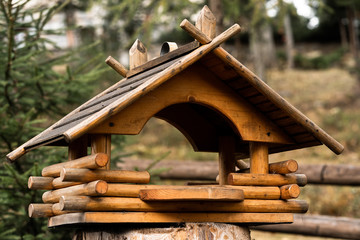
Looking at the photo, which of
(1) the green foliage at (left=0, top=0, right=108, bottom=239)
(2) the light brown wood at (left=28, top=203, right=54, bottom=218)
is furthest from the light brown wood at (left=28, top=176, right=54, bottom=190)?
(1) the green foliage at (left=0, top=0, right=108, bottom=239)

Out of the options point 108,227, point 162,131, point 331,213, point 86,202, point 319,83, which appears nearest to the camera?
point 86,202

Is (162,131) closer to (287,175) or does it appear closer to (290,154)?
(290,154)

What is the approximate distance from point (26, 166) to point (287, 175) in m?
3.16

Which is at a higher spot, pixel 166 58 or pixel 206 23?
pixel 206 23

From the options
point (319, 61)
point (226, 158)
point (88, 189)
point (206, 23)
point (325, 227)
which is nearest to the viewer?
point (88, 189)

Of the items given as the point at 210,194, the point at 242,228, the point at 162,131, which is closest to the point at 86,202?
the point at 210,194

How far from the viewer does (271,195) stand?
12.9 feet

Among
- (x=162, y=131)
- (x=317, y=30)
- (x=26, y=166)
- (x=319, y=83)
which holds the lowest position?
(x=26, y=166)

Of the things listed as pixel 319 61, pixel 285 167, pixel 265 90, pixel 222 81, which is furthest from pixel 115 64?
pixel 319 61

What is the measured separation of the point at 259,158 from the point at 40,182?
1608 millimetres

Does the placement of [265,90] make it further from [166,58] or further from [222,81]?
[166,58]

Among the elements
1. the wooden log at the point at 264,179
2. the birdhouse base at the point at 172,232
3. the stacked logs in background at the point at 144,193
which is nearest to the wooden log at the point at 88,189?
the stacked logs in background at the point at 144,193

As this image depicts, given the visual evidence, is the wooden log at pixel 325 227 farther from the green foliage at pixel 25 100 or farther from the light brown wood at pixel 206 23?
the light brown wood at pixel 206 23

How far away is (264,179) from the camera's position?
3.95m
